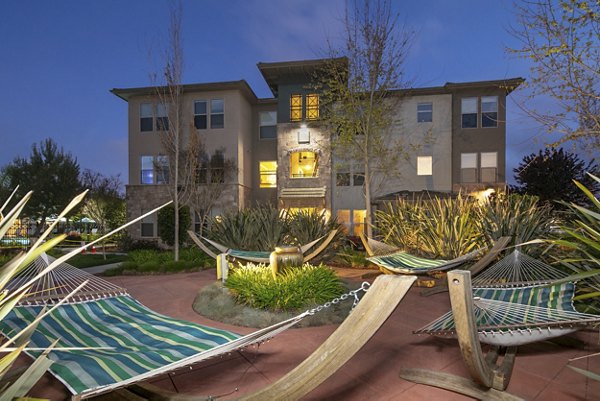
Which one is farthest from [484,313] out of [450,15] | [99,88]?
[99,88]

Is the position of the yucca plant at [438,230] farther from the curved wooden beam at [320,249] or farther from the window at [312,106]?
the window at [312,106]

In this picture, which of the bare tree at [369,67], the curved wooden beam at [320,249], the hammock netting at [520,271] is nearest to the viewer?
the hammock netting at [520,271]

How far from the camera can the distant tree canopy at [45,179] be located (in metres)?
20.3

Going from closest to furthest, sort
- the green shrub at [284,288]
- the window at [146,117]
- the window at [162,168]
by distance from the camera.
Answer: the green shrub at [284,288] → the window at [162,168] → the window at [146,117]

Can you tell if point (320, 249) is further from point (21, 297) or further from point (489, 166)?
point (489, 166)

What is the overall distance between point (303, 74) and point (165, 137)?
31.1 feet

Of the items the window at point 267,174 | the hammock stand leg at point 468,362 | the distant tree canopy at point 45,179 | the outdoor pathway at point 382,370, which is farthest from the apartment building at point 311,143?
the hammock stand leg at point 468,362

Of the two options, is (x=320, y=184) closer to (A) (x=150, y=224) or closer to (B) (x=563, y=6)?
(A) (x=150, y=224)

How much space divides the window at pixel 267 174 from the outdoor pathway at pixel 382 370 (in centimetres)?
1586

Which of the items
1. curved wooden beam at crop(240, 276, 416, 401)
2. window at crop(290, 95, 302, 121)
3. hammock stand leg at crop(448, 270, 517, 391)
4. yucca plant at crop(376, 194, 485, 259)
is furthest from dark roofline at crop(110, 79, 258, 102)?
curved wooden beam at crop(240, 276, 416, 401)

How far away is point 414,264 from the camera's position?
5.60 m

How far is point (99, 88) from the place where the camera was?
126 m

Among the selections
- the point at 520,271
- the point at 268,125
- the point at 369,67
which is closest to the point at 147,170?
the point at 268,125

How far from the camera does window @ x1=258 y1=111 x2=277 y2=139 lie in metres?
20.8
